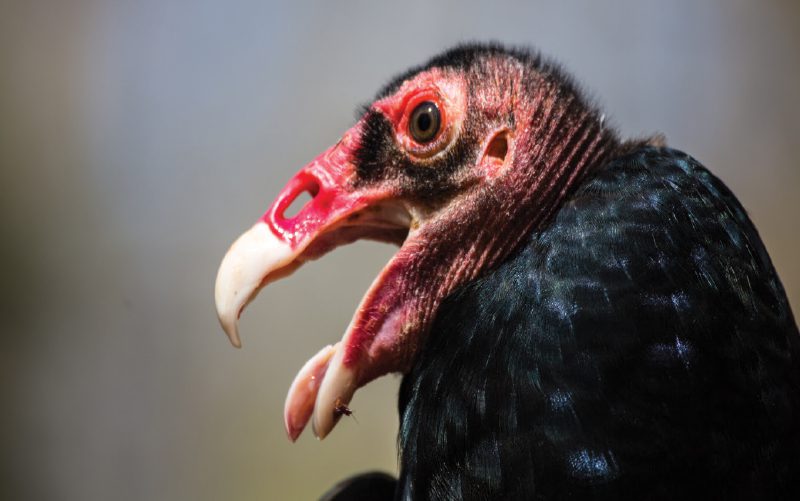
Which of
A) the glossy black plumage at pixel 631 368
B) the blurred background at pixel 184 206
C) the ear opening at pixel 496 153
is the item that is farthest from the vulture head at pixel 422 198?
the blurred background at pixel 184 206

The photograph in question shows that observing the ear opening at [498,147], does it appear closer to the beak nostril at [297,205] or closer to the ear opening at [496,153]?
the ear opening at [496,153]

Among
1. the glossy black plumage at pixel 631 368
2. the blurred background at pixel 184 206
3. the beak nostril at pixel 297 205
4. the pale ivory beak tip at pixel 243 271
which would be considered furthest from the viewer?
A: the blurred background at pixel 184 206

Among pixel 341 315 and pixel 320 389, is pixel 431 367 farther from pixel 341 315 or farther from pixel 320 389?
pixel 341 315

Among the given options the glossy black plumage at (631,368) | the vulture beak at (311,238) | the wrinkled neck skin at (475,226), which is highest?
the vulture beak at (311,238)

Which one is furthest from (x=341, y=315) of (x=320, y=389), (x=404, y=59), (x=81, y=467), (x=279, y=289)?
(x=320, y=389)

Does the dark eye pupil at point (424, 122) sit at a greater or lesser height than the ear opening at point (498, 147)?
greater

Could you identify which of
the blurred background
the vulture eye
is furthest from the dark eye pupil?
the blurred background

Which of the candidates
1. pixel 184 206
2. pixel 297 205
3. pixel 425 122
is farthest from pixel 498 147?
pixel 184 206

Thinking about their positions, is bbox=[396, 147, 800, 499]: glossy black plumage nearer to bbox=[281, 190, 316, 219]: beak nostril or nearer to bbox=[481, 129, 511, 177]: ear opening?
bbox=[481, 129, 511, 177]: ear opening
